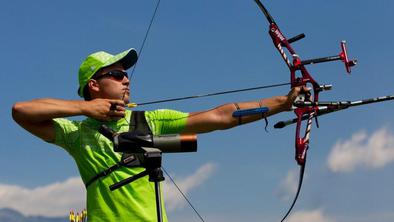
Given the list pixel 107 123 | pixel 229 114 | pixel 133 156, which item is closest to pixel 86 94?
pixel 107 123

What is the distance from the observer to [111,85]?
401 cm

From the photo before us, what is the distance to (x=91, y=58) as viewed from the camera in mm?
4148

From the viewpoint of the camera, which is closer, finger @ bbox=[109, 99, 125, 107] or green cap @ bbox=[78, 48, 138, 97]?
finger @ bbox=[109, 99, 125, 107]

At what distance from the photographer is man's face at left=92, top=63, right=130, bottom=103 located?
397 centimetres

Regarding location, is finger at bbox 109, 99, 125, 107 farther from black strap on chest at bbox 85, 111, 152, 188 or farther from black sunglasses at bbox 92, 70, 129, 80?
black sunglasses at bbox 92, 70, 129, 80

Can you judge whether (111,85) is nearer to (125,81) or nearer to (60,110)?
(125,81)

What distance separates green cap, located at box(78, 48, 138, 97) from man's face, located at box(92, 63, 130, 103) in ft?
0.14

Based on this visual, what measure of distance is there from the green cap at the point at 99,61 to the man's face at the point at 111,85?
0.04 metres

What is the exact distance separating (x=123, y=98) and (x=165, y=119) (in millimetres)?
331

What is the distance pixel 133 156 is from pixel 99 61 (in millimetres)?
877

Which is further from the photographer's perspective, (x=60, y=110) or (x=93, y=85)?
(x=93, y=85)

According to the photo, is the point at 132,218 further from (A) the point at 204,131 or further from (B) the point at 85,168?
(A) the point at 204,131

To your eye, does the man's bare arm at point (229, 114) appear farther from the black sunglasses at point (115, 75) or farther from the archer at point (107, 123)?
the black sunglasses at point (115, 75)

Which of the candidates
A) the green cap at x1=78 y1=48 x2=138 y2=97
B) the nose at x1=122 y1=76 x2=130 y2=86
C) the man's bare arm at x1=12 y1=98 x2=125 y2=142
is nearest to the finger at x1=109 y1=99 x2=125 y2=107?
the man's bare arm at x1=12 y1=98 x2=125 y2=142
